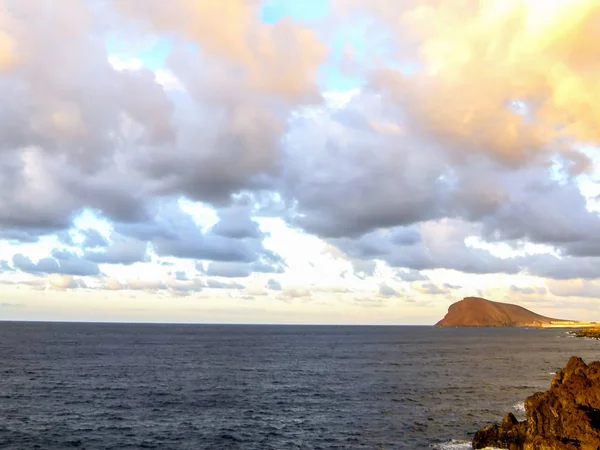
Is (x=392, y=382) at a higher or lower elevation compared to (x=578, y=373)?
lower

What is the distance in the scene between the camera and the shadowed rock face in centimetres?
4578

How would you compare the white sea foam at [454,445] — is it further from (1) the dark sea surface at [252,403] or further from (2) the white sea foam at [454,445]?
(1) the dark sea surface at [252,403]

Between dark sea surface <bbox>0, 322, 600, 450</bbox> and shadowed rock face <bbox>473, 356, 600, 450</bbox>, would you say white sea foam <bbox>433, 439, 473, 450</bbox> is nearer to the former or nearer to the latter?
dark sea surface <bbox>0, 322, 600, 450</bbox>

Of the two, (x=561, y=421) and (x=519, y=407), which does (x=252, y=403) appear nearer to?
(x=519, y=407)

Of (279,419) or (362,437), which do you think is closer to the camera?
(362,437)

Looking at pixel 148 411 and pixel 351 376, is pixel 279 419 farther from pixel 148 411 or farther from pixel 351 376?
pixel 351 376

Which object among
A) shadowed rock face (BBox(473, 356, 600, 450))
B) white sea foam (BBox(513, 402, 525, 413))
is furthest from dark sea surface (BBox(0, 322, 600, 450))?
shadowed rock face (BBox(473, 356, 600, 450))

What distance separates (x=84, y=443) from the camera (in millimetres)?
56094

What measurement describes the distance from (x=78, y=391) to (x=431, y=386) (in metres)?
60.3

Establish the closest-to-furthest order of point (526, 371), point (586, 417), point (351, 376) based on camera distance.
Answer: point (586, 417) < point (351, 376) < point (526, 371)

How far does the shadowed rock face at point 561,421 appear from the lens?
45781 mm

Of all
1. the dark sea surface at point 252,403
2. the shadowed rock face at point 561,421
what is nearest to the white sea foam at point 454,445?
the dark sea surface at point 252,403

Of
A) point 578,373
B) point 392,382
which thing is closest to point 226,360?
point 392,382

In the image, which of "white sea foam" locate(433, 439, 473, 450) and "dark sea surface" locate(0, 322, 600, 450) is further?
"dark sea surface" locate(0, 322, 600, 450)
